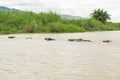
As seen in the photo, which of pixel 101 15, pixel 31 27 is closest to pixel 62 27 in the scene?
pixel 31 27

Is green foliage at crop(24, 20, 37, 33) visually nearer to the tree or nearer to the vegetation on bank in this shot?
the vegetation on bank

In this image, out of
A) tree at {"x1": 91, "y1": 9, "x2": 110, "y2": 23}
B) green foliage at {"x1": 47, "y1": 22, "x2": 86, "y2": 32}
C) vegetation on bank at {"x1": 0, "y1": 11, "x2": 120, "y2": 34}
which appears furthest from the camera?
tree at {"x1": 91, "y1": 9, "x2": 110, "y2": 23}

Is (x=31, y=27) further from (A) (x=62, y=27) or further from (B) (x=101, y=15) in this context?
(B) (x=101, y=15)

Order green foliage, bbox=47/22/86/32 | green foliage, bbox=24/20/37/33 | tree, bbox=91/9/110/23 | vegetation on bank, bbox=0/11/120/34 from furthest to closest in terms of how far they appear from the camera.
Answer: tree, bbox=91/9/110/23 < green foliage, bbox=47/22/86/32 < vegetation on bank, bbox=0/11/120/34 < green foliage, bbox=24/20/37/33

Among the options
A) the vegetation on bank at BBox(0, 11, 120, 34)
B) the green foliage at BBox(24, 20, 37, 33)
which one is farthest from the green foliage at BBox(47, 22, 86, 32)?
the green foliage at BBox(24, 20, 37, 33)

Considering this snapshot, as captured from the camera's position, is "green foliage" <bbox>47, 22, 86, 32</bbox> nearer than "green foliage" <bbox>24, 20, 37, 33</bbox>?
No

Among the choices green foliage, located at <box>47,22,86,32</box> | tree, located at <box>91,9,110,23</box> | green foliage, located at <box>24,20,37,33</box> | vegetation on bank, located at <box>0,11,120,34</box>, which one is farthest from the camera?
tree, located at <box>91,9,110,23</box>

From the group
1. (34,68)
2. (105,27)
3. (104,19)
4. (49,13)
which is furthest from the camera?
(104,19)

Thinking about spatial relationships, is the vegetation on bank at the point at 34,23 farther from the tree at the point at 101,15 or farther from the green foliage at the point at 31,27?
the tree at the point at 101,15

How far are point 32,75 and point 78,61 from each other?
341 cm

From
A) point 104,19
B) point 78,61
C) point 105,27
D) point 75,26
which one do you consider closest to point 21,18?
point 75,26

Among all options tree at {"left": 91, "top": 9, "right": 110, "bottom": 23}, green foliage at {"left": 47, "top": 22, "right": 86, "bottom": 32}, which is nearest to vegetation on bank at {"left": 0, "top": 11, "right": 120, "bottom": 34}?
green foliage at {"left": 47, "top": 22, "right": 86, "bottom": 32}

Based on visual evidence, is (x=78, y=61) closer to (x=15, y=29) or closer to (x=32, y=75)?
(x=32, y=75)

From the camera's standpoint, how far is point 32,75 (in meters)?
9.65
